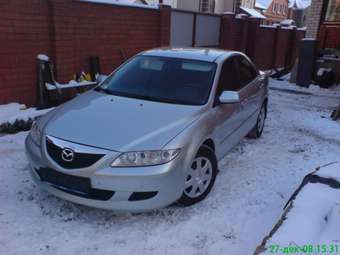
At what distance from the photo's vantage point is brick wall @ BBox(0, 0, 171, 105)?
6.07 metres

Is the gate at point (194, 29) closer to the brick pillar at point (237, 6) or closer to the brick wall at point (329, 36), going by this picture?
the brick wall at point (329, 36)

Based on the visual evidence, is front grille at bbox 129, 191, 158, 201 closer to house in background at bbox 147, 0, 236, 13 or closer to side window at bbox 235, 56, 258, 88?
side window at bbox 235, 56, 258, 88

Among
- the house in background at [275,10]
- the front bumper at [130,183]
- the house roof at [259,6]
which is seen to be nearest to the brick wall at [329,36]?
the front bumper at [130,183]

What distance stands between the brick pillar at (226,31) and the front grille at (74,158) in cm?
1029

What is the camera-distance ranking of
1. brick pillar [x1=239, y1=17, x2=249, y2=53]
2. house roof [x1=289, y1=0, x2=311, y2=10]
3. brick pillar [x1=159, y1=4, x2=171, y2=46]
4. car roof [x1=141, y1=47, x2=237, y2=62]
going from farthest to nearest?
house roof [x1=289, y1=0, x2=311, y2=10]
brick pillar [x1=239, y1=17, x2=249, y2=53]
brick pillar [x1=159, y1=4, x2=171, y2=46]
car roof [x1=141, y1=47, x2=237, y2=62]

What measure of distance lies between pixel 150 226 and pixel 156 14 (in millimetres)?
7044

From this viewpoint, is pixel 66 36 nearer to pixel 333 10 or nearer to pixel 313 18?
pixel 333 10

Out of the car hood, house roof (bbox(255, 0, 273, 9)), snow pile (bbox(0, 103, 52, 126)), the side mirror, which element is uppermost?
house roof (bbox(255, 0, 273, 9))

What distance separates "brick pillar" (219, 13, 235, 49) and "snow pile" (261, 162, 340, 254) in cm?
967

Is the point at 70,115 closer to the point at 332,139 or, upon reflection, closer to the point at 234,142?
the point at 234,142

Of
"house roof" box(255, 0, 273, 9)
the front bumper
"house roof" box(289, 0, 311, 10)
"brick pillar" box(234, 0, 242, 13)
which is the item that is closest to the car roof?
the front bumper

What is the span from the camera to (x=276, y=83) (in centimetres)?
1246

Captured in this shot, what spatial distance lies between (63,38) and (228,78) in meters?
3.60

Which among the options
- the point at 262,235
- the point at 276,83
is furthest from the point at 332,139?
the point at 276,83
